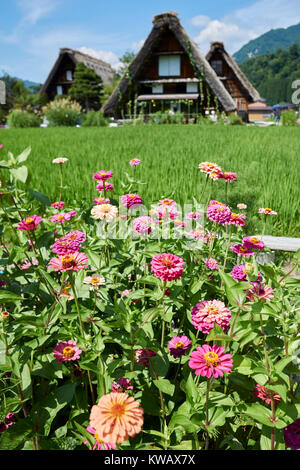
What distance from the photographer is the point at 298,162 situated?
2.83 m

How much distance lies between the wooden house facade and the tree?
24.2 ft

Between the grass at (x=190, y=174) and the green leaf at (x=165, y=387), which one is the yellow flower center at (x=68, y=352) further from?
the grass at (x=190, y=174)

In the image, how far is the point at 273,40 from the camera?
166 metres

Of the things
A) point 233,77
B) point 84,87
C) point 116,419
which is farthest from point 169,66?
point 116,419

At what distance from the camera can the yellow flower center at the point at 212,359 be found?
541 millimetres

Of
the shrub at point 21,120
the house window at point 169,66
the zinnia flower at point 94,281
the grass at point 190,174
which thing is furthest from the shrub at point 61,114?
the zinnia flower at point 94,281

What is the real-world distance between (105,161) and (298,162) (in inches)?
68.5

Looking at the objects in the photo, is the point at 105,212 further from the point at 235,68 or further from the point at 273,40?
the point at 273,40

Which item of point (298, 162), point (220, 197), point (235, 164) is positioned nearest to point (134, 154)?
point (235, 164)

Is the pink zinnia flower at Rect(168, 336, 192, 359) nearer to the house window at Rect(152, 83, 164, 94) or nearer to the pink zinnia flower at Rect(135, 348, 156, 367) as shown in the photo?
the pink zinnia flower at Rect(135, 348, 156, 367)

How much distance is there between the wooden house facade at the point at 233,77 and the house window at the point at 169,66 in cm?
373

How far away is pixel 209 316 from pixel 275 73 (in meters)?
74.6

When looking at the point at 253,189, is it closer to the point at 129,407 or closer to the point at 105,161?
the point at 129,407
